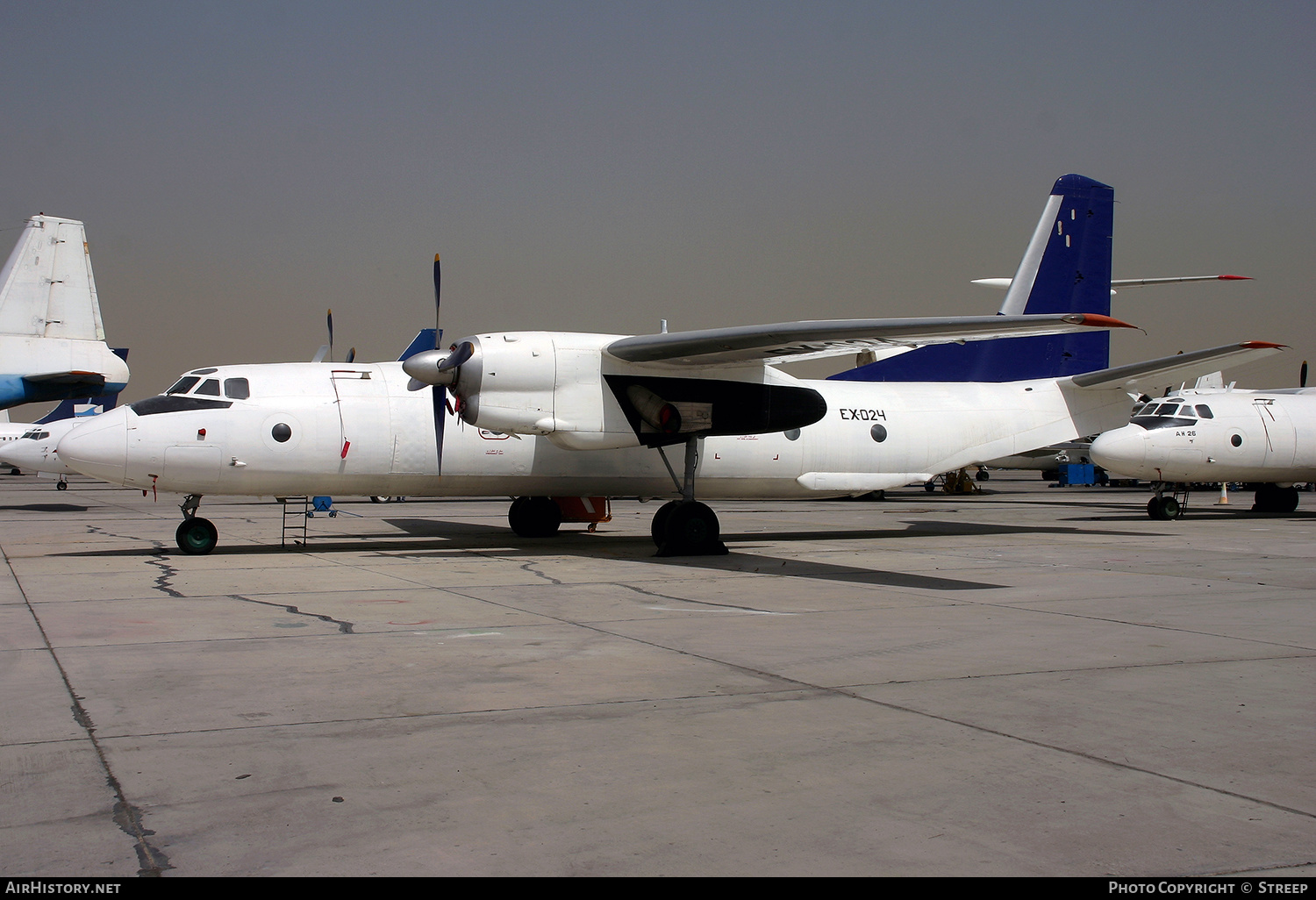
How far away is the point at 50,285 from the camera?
92.0 ft

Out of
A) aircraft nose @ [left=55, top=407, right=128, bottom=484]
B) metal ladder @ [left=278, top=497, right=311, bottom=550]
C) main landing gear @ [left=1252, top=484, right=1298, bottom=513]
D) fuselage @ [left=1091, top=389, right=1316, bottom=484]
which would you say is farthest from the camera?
main landing gear @ [left=1252, top=484, right=1298, bottom=513]

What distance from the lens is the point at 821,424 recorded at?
17.4m

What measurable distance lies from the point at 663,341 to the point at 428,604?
217 inches

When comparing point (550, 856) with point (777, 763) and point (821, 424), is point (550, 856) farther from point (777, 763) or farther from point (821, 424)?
point (821, 424)

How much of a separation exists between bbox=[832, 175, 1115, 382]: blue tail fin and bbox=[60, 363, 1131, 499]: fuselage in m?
0.58

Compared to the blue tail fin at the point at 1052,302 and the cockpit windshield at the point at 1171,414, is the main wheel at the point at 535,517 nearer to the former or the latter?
the blue tail fin at the point at 1052,302

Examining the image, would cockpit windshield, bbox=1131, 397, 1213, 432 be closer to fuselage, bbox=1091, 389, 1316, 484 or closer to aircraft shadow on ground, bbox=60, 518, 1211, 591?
fuselage, bbox=1091, 389, 1316, 484

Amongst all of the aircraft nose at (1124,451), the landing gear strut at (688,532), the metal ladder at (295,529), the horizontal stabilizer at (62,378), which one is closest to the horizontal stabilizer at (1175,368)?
the aircraft nose at (1124,451)

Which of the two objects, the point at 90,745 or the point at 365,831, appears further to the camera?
the point at 90,745

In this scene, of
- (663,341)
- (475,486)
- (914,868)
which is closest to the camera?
(914,868)

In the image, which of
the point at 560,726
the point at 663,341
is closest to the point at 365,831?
the point at 560,726

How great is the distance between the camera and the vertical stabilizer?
27.5 m

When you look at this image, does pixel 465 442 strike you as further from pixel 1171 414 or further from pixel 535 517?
pixel 1171 414

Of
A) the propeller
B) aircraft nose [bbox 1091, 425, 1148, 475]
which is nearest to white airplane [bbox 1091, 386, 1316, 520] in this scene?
aircraft nose [bbox 1091, 425, 1148, 475]
